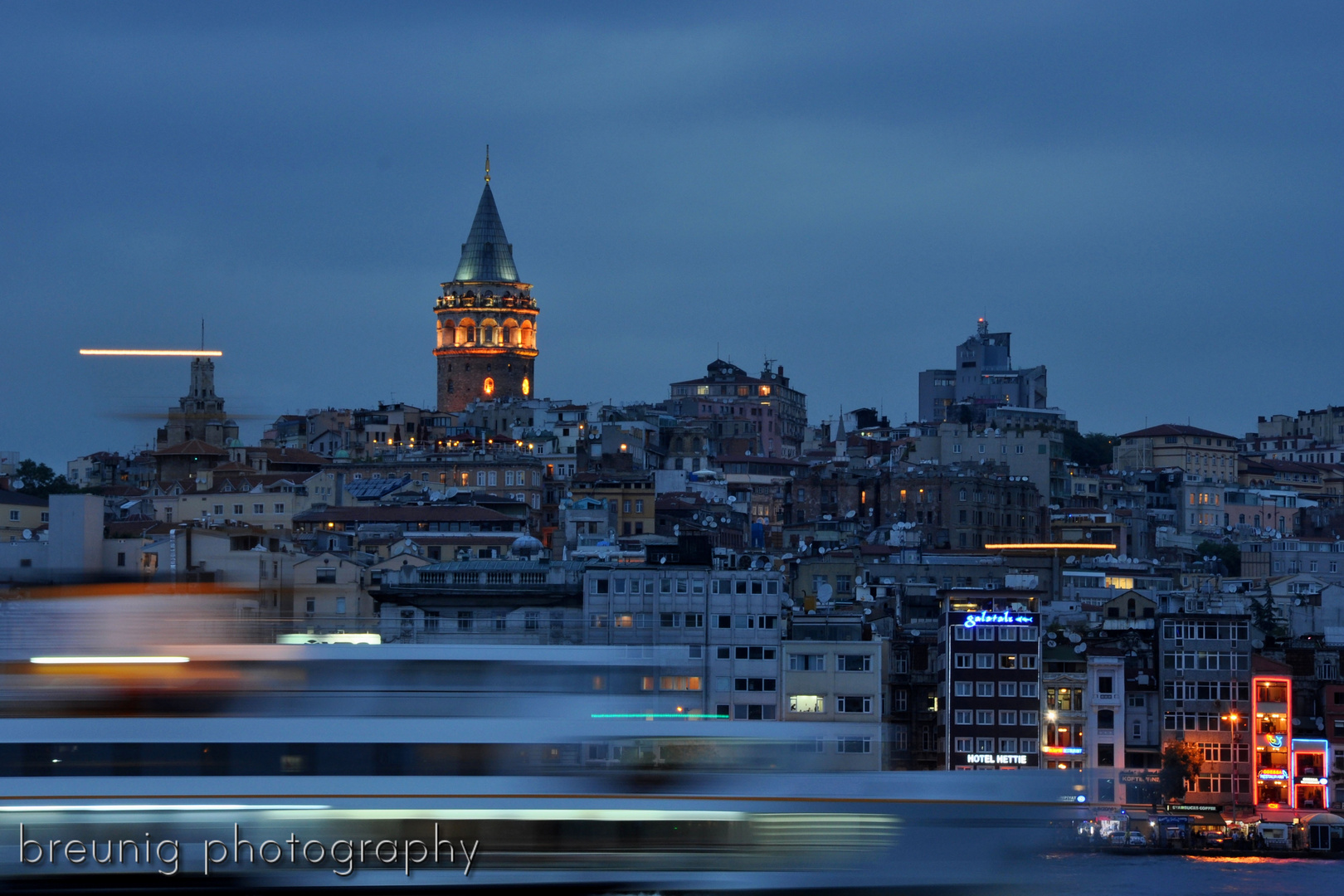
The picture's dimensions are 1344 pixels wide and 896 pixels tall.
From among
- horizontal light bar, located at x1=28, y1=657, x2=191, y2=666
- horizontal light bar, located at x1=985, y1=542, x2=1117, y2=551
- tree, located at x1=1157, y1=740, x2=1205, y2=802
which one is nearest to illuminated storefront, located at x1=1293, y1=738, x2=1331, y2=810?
tree, located at x1=1157, y1=740, x2=1205, y2=802

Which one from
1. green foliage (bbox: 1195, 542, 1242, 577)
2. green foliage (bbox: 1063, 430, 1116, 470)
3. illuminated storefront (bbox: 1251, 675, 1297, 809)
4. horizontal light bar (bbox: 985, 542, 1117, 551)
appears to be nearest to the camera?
illuminated storefront (bbox: 1251, 675, 1297, 809)

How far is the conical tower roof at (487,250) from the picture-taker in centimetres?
11956

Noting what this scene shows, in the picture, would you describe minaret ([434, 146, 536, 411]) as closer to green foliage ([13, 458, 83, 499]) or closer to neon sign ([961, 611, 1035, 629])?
green foliage ([13, 458, 83, 499])

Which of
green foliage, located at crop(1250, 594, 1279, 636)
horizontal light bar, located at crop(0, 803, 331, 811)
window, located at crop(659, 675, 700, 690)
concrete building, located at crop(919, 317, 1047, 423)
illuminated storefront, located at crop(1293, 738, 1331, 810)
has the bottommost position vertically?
illuminated storefront, located at crop(1293, 738, 1331, 810)

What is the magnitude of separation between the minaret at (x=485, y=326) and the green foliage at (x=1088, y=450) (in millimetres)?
28841

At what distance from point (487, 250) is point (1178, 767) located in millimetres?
78395

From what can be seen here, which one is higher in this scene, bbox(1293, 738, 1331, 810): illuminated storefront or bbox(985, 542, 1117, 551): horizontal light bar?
bbox(985, 542, 1117, 551): horizontal light bar

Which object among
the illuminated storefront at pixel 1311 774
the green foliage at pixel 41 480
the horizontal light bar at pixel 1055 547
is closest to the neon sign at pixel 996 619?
the illuminated storefront at pixel 1311 774

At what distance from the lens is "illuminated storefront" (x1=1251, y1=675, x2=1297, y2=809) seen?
46.1 m

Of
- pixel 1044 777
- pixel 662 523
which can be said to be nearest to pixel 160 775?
pixel 1044 777

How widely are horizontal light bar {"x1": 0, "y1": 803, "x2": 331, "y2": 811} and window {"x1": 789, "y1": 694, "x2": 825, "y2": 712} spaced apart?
22.0 m

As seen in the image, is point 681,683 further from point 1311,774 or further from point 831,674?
point 1311,774

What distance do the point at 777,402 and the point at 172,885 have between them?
9052 cm

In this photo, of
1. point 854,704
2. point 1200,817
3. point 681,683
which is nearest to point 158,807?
point 681,683
